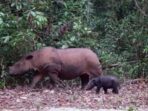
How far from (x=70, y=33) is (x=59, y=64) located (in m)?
1.34

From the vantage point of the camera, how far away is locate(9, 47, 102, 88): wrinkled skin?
1327 cm

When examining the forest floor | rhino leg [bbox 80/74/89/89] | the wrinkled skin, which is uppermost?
the wrinkled skin

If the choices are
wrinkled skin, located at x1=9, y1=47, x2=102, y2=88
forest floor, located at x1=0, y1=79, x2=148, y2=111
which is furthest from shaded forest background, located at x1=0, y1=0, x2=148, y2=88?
forest floor, located at x1=0, y1=79, x2=148, y2=111

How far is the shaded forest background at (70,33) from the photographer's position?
13.2 meters

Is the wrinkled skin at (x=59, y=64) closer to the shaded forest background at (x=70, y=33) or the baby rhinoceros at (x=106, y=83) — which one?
the shaded forest background at (x=70, y=33)

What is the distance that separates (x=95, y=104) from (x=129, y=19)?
857 centimetres

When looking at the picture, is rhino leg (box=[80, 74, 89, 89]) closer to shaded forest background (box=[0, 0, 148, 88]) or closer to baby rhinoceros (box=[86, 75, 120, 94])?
shaded forest background (box=[0, 0, 148, 88])

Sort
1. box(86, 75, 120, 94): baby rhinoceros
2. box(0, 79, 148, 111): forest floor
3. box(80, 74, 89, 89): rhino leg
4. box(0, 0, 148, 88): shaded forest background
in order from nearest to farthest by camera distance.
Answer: box(0, 79, 148, 111): forest floor < box(86, 75, 120, 94): baby rhinoceros < box(0, 0, 148, 88): shaded forest background < box(80, 74, 89, 89): rhino leg

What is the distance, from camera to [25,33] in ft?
42.6

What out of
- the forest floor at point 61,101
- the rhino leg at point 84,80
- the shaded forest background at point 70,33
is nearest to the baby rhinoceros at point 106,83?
the forest floor at point 61,101

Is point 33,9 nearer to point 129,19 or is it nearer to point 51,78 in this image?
point 51,78

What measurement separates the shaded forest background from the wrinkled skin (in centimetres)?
38

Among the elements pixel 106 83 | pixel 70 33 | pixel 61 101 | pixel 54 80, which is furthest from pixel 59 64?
pixel 61 101

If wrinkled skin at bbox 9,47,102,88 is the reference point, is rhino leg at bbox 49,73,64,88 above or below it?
below
